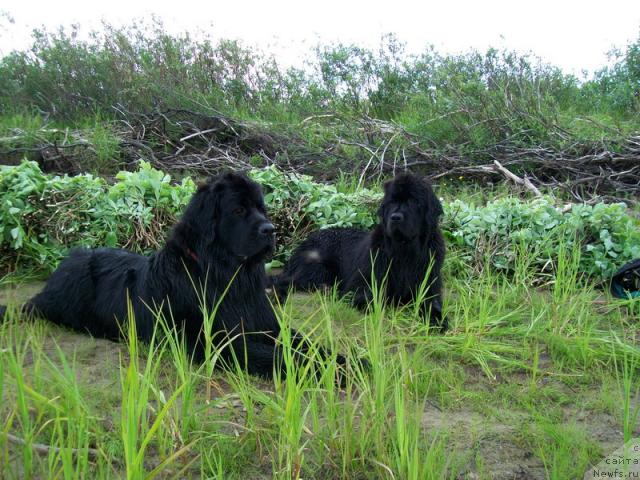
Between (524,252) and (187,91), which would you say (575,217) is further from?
(187,91)

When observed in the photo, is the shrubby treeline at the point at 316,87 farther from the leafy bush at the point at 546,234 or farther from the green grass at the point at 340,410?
the green grass at the point at 340,410

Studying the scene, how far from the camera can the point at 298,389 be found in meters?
2.21

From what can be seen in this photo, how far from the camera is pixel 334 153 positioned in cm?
910

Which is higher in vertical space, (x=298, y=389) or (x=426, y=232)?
(x=426, y=232)

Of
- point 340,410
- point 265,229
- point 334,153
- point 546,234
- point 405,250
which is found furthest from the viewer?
point 334,153

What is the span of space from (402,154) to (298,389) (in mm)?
7038

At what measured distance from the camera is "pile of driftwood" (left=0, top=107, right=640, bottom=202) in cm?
781

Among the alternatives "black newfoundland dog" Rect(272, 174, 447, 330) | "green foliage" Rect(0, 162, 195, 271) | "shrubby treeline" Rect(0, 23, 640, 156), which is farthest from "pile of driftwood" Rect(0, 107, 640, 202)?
"black newfoundland dog" Rect(272, 174, 447, 330)

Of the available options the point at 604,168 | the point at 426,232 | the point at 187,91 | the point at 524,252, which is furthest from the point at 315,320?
the point at 187,91

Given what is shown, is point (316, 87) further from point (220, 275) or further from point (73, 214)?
point (220, 275)

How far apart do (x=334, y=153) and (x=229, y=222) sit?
5758 mm

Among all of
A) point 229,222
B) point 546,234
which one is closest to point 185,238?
point 229,222

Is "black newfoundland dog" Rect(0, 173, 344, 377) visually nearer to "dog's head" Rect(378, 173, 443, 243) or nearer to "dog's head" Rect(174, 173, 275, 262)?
"dog's head" Rect(174, 173, 275, 262)

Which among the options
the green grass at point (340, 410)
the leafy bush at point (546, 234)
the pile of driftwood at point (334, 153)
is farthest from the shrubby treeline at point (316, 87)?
the green grass at point (340, 410)
